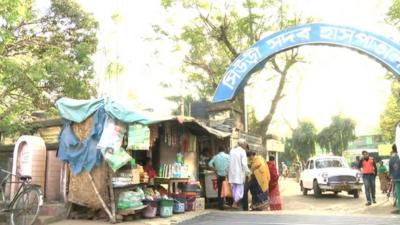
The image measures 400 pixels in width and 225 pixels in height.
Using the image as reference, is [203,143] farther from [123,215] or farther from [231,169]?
[123,215]

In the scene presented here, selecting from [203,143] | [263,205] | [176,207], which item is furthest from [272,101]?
[176,207]

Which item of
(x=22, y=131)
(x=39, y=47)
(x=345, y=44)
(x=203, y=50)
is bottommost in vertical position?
(x=22, y=131)

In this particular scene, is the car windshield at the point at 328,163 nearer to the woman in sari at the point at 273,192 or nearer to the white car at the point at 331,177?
the white car at the point at 331,177

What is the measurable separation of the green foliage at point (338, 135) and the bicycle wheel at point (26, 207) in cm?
4250

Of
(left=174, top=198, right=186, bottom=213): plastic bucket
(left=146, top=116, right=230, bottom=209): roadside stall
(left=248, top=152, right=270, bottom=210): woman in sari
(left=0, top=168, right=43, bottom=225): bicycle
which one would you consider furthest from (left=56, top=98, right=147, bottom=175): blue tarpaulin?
(left=248, top=152, right=270, bottom=210): woman in sari

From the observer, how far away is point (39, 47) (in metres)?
17.9

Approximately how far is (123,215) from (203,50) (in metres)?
19.7

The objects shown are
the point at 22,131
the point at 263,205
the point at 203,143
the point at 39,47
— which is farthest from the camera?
the point at 39,47

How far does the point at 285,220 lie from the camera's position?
10242mm

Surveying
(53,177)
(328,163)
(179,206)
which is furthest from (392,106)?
(53,177)

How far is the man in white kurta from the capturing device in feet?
42.5

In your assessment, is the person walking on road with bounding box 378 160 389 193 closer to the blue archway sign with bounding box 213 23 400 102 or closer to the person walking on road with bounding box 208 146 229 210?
the person walking on road with bounding box 208 146 229 210

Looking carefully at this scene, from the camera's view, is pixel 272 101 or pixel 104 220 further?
pixel 272 101

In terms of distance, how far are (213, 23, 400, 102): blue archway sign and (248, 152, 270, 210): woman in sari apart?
217cm
